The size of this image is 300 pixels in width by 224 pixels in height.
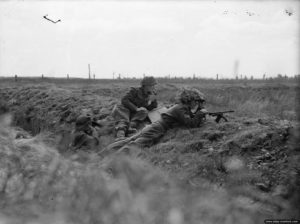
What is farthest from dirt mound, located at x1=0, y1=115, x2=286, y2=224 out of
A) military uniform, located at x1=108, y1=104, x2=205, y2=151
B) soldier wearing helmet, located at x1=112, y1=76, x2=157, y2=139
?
soldier wearing helmet, located at x1=112, y1=76, x2=157, y2=139

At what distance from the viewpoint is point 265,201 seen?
18.0ft

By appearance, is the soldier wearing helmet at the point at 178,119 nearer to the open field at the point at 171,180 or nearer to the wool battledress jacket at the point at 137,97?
the open field at the point at 171,180

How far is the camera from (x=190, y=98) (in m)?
9.40

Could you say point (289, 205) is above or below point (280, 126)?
below

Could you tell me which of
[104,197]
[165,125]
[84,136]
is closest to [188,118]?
[165,125]

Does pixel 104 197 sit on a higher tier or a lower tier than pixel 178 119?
lower

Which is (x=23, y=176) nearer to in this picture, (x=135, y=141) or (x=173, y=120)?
(x=135, y=141)

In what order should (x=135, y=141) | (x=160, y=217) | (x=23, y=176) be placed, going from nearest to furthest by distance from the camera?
1. (x=160, y=217)
2. (x=23, y=176)
3. (x=135, y=141)

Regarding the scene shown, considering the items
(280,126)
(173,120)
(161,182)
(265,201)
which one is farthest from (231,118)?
(265,201)

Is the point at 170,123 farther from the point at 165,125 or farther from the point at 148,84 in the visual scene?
the point at 148,84

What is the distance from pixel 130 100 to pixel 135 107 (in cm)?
39

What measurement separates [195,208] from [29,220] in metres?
2.00

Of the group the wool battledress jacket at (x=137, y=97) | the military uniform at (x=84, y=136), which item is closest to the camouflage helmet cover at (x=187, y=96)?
the military uniform at (x=84, y=136)

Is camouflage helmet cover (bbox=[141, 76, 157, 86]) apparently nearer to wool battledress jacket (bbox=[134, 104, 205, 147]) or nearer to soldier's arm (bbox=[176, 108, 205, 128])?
wool battledress jacket (bbox=[134, 104, 205, 147])
